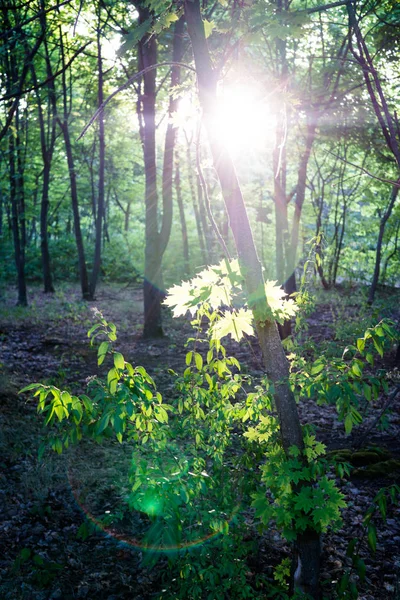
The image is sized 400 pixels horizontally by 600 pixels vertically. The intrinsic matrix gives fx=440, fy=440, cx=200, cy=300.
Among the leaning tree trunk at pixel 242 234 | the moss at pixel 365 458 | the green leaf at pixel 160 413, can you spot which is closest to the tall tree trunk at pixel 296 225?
the moss at pixel 365 458

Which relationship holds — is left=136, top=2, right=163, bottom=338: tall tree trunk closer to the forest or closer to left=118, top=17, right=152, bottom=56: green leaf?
the forest

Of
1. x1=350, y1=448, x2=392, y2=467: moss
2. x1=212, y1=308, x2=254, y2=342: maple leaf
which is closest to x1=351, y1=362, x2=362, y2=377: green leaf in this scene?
x1=212, y1=308, x2=254, y2=342: maple leaf

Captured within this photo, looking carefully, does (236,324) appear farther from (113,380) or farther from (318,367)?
(113,380)

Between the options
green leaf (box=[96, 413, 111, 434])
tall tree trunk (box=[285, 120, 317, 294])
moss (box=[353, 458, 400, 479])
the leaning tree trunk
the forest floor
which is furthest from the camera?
tall tree trunk (box=[285, 120, 317, 294])

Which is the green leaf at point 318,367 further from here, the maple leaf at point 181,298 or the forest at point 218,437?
the maple leaf at point 181,298

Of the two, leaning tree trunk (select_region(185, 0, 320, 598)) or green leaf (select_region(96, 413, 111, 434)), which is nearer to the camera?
green leaf (select_region(96, 413, 111, 434))

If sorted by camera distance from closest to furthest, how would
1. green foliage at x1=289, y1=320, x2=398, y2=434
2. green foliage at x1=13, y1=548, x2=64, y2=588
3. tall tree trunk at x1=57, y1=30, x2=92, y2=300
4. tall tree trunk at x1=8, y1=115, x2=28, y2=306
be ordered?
1. green foliage at x1=289, y1=320, x2=398, y2=434
2. green foliage at x1=13, y1=548, x2=64, y2=588
3. tall tree trunk at x1=8, y1=115, x2=28, y2=306
4. tall tree trunk at x1=57, y1=30, x2=92, y2=300

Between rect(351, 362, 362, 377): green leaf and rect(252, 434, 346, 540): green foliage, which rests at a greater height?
rect(351, 362, 362, 377): green leaf

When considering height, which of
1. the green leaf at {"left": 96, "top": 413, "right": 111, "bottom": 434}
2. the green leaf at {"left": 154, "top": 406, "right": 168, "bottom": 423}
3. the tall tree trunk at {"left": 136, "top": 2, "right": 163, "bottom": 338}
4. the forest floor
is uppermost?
the tall tree trunk at {"left": 136, "top": 2, "right": 163, "bottom": 338}

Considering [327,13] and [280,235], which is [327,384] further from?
[327,13]

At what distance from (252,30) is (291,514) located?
349 cm

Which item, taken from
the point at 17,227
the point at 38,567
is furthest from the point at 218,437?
the point at 17,227

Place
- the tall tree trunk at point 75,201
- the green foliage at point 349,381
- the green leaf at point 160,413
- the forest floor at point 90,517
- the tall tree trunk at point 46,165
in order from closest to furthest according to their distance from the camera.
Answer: the green foliage at point 349,381 < the green leaf at point 160,413 < the forest floor at point 90,517 < the tall tree trunk at point 46,165 < the tall tree trunk at point 75,201

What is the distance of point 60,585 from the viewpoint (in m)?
3.86
